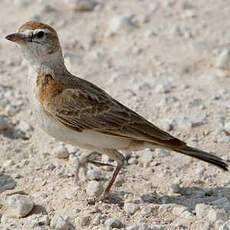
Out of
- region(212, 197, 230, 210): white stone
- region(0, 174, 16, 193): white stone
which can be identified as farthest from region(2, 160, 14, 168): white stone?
region(212, 197, 230, 210): white stone

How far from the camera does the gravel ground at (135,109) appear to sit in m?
5.72

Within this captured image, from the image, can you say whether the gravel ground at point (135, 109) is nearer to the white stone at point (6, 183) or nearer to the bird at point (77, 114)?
the white stone at point (6, 183)

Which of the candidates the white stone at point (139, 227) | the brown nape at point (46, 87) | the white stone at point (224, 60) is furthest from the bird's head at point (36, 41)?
the white stone at point (224, 60)

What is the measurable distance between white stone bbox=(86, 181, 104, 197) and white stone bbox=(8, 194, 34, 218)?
0.66m

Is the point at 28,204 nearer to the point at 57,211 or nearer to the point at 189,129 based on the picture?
the point at 57,211

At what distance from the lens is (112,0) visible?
10.6 m

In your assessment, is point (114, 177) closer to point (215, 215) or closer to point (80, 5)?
point (215, 215)

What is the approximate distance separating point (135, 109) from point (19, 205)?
249 cm

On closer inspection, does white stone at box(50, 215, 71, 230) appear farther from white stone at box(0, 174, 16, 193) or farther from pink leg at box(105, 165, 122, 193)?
white stone at box(0, 174, 16, 193)

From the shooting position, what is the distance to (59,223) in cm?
541

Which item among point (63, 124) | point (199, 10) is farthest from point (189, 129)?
point (199, 10)

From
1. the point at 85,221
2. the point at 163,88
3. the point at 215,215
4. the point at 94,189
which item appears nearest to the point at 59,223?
the point at 85,221

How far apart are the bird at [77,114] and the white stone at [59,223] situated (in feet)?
2.20

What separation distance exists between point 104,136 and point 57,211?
917 millimetres
